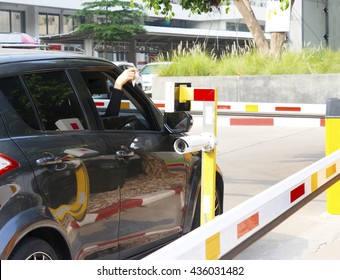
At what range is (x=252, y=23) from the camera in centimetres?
2109

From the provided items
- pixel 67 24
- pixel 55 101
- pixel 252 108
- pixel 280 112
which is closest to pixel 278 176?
pixel 280 112

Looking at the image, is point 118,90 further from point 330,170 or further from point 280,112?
point 280,112

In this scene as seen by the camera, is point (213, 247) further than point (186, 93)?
No

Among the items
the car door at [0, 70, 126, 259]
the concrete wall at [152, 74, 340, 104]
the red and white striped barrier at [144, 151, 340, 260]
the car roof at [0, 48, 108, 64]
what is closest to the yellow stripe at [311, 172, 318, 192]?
the red and white striped barrier at [144, 151, 340, 260]

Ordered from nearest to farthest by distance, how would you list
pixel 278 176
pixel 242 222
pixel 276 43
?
pixel 242 222 → pixel 278 176 → pixel 276 43

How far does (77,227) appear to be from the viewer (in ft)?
13.8

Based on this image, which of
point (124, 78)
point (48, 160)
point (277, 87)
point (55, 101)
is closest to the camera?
point (48, 160)

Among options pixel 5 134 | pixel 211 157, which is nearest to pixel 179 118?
pixel 211 157

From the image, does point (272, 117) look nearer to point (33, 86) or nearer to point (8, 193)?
point (33, 86)

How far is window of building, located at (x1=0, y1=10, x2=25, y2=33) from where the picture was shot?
5500 cm

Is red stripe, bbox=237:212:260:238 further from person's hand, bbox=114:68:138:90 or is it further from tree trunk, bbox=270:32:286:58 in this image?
tree trunk, bbox=270:32:286:58

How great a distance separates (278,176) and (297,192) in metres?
5.79

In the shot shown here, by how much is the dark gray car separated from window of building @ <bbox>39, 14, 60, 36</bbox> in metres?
54.2

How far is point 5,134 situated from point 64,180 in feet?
1.46
